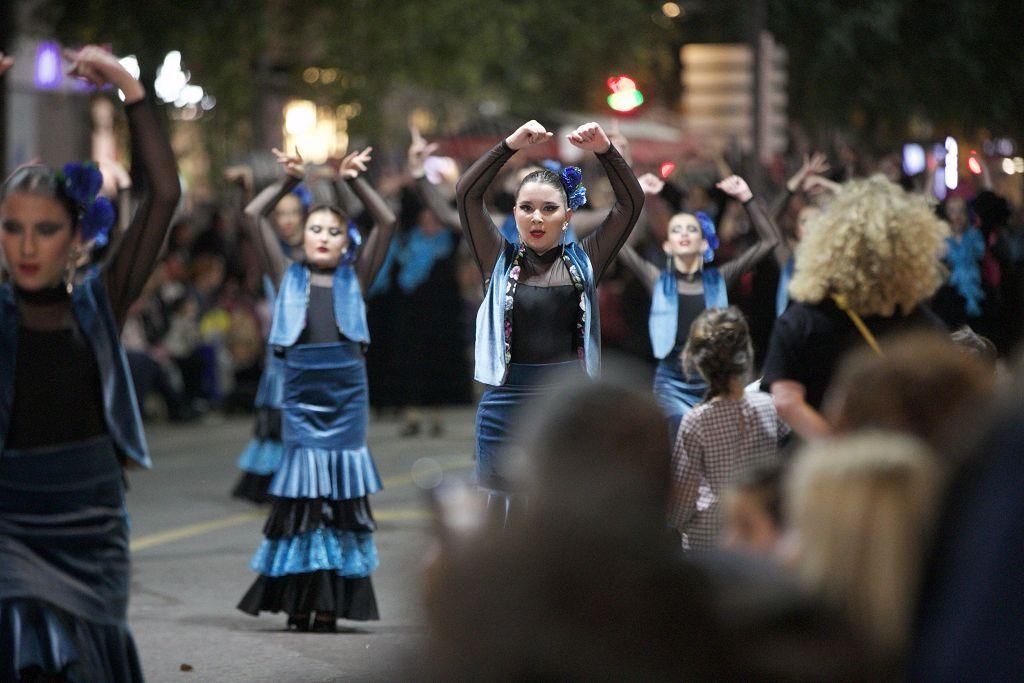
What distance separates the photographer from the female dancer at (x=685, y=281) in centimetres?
944

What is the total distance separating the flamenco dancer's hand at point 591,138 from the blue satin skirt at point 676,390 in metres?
Answer: 2.26

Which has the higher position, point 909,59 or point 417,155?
point 909,59

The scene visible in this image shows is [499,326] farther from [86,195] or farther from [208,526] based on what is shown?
[208,526]

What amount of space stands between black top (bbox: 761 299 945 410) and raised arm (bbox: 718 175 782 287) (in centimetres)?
392

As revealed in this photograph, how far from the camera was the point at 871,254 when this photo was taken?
18.4 feet

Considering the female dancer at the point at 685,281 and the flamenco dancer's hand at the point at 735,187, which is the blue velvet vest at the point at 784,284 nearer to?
the female dancer at the point at 685,281

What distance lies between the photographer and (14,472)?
4.84m

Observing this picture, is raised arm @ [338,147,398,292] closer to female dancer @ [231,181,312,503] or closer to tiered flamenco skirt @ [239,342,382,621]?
tiered flamenco skirt @ [239,342,382,621]

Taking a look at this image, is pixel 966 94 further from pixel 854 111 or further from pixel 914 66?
pixel 854 111

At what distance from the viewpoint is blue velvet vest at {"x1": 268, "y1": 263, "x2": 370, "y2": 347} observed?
896 cm

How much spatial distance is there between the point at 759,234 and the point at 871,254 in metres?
4.09

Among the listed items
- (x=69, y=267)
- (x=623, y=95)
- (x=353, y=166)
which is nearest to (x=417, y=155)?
(x=353, y=166)

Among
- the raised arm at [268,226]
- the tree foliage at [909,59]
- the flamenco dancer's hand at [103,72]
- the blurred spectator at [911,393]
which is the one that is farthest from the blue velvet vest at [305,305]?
the tree foliage at [909,59]

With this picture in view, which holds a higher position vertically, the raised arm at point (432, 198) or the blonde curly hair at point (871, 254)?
the raised arm at point (432, 198)
